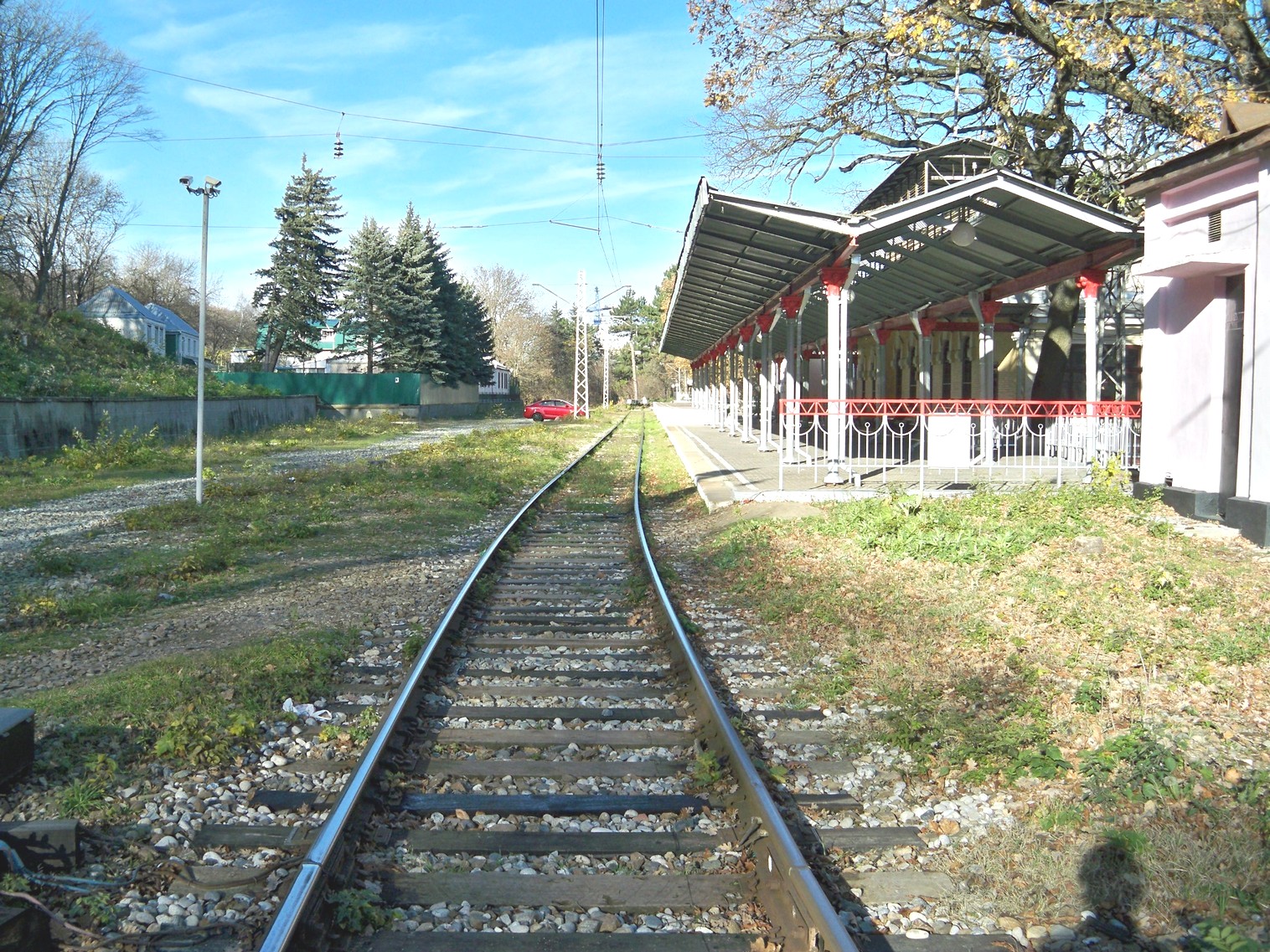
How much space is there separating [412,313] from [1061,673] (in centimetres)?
4890

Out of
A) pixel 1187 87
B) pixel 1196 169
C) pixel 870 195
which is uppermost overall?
pixel 870 195

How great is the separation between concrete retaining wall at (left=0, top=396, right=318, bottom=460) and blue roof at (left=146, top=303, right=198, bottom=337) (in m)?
45.3

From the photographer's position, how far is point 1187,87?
675 inches

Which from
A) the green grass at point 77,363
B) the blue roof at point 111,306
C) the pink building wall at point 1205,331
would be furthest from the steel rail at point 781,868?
the blue roof at point 111,306

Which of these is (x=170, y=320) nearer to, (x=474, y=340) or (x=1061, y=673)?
(x=474, y=340)

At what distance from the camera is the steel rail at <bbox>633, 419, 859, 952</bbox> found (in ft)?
10.8

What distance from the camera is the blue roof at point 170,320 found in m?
77.8

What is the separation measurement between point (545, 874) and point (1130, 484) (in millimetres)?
11583

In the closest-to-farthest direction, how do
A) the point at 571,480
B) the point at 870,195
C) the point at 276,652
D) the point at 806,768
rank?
the point at 806,768, the point at 276,652, the point at 571,480, the point at 870,195

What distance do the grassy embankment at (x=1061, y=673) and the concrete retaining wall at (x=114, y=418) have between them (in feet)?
59.3

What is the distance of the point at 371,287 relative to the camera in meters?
51.8

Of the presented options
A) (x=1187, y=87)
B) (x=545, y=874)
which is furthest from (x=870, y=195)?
(x=545, y=874)

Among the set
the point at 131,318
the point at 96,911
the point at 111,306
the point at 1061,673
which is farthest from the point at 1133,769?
the point at 111,306

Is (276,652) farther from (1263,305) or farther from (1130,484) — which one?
(1130,484)
